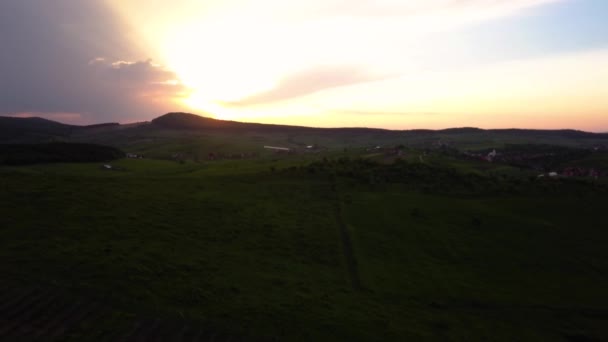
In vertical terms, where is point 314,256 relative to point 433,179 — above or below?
below

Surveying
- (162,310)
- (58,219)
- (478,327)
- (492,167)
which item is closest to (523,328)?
(478,327)

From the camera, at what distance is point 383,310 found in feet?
102

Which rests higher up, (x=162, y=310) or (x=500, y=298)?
(x=162, y=310)

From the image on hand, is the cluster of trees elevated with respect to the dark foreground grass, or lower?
elevated

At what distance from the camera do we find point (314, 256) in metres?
41.5

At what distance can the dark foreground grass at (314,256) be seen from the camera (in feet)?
92.6

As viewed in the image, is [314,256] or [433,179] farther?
[433,179]

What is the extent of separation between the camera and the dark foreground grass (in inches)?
1111

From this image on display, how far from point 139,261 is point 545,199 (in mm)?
65246

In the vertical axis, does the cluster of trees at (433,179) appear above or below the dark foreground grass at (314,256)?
above

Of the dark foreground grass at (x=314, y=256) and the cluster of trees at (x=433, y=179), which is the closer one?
the dark foreground grass at (x=314, y=256)

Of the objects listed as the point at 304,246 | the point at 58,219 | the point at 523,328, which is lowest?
the point at 523,328

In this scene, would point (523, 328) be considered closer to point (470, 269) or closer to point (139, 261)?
point (470, 269)

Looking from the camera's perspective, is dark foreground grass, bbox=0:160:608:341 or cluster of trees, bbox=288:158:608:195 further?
cluster of trees, bbox=288:158:608:195
